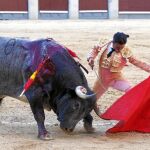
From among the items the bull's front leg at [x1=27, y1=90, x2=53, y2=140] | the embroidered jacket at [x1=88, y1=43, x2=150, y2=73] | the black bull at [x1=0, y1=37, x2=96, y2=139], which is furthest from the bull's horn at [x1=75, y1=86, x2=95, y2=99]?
the embroidered jacket at [x1=88, y1=43, x2=150, y2=73]

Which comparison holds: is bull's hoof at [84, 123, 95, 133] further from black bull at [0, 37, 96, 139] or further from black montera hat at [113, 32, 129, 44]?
black montera hat at [113, 32, 129, 44]

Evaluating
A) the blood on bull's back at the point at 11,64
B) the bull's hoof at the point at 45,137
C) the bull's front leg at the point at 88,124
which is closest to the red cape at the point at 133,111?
the bull's front leg at the point at 88,124

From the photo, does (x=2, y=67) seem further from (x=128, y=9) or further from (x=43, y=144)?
(x=128, y=9)

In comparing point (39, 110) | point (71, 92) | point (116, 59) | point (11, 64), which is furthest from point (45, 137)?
point (116, 59)

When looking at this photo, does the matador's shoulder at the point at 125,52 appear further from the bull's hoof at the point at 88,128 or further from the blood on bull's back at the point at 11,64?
the blood on bull's back at the point at 11,64

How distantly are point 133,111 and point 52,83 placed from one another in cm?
68

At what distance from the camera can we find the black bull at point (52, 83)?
15.7 feet

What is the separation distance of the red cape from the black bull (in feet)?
0.74

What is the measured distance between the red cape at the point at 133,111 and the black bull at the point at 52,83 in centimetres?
23

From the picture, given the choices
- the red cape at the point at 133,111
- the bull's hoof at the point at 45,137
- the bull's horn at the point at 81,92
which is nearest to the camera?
the bull's horn at the point at 81,92

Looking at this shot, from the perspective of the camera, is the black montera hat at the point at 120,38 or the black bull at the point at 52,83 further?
the black montera hat at the point at 120,38

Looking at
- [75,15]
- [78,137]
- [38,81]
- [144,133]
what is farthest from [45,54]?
[75,15]

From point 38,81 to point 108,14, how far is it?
20.8 metres

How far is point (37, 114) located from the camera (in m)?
4.90
